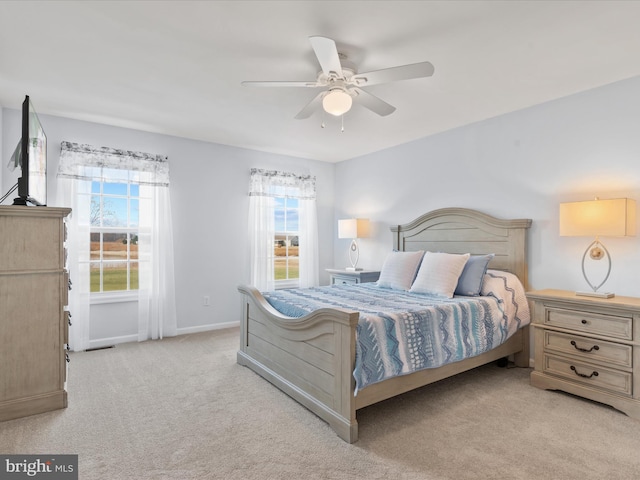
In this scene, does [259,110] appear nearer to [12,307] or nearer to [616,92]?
[12,307]

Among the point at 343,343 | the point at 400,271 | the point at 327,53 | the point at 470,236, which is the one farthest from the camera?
the point at 470,236

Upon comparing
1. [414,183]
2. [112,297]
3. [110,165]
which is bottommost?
[112,297]

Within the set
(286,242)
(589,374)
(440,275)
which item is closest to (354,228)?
(286,242)

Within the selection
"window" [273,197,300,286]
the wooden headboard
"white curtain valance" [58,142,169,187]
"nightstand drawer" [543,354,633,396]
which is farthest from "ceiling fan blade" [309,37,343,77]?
"window" [273,197,300,286]

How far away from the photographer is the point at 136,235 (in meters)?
4.37

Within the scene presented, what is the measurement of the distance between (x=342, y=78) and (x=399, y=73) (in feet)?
1.35

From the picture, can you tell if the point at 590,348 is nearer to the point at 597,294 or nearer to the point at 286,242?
the point at 597,294

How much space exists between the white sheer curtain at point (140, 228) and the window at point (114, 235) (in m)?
0.08

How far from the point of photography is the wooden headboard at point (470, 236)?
11.6 ft

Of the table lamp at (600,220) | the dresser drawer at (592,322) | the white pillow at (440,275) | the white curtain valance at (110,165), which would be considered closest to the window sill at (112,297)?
the white curtain valance at (110,165)

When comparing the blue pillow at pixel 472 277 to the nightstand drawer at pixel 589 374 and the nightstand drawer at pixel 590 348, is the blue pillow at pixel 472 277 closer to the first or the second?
the nightstand drawer at pixel 590 348

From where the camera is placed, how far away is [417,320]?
8.21ft

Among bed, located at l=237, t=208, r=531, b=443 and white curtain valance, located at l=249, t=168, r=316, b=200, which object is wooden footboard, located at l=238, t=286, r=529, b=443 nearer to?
bed, located at l=237, t=208, r=531, b=443

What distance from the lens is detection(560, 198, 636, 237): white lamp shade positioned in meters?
2.63
